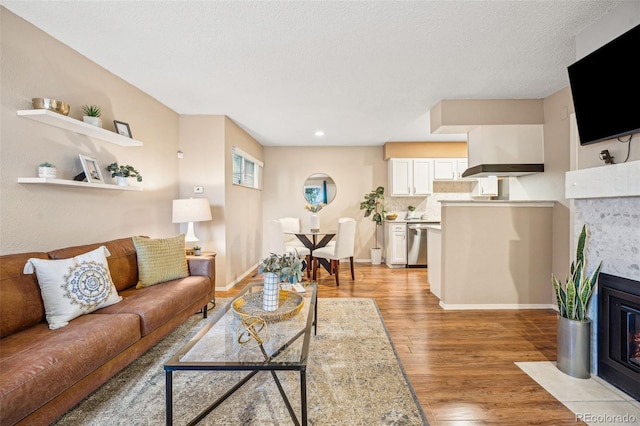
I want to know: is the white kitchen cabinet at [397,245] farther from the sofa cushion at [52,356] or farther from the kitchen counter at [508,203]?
the sofa cushion at [52,356]

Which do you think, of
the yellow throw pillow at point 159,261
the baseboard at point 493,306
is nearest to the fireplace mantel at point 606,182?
the baseboard at point 493,306

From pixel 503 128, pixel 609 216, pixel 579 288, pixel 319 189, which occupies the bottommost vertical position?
pixel 579 288

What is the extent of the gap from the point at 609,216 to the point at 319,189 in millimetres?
4820

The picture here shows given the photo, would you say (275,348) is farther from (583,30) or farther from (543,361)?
(583,30)

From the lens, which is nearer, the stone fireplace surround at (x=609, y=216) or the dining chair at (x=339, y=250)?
the stone fireplace surround at (x=609, y=216)

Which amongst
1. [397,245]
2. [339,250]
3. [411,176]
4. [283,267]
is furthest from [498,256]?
[411,176]

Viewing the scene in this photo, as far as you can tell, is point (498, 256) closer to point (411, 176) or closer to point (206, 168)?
point (411, 176)

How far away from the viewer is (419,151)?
5.86 m

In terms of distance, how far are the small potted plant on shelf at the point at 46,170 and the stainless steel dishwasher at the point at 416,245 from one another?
4919 millimetres

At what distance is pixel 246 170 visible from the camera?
17.5 ft

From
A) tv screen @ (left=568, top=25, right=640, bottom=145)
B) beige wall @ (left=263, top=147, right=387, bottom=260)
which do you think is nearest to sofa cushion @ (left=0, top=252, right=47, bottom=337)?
tv screen @ (left=568, top=25, right=640, bottom=145)

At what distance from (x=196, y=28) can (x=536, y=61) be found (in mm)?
2821

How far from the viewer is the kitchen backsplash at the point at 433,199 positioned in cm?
607

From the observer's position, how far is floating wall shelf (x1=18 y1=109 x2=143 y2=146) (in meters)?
2.05
